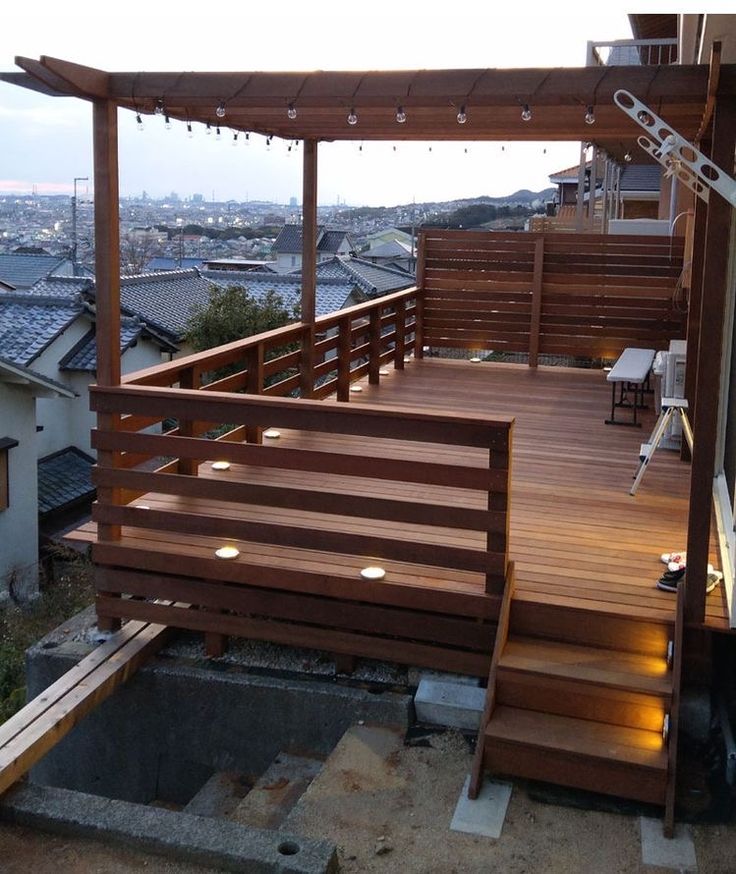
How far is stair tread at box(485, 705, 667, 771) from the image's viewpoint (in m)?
3.16

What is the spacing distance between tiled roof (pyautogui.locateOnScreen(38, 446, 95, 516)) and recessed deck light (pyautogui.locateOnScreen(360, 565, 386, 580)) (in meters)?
12.5

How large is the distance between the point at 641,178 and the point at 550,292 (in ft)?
54.2

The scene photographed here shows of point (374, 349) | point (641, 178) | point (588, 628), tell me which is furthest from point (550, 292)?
point (641, 178)

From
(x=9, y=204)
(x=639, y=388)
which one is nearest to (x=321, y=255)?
(x=639, y=388)

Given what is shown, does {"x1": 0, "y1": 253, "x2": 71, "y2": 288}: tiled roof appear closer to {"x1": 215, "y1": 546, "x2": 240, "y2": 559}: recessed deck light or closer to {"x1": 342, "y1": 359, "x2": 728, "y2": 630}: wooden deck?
{"x1": 342, "y1": 359, "x2": 728, "y2": 630}: wooden deck

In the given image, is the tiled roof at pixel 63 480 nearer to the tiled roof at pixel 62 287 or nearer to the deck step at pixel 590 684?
the tiled roof at pixel 62 287

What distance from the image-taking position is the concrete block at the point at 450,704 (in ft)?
11.8

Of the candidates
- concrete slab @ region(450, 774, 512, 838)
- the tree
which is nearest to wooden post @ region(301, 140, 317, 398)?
concrete slab @ region(450, 774, 512, 838)

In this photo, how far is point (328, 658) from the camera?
13.3 ft

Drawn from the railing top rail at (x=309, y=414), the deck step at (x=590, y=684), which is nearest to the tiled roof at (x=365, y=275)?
the railing top rail at (x=309, y=414)

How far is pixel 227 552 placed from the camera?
13.4ft

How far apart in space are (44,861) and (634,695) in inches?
78.0

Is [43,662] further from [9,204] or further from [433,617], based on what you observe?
[9,204]

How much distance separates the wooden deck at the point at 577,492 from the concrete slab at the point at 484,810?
0.75 metres
